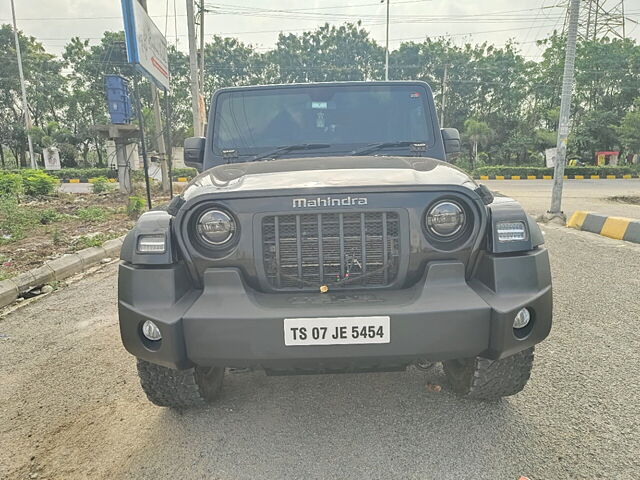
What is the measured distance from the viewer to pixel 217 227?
2.11m

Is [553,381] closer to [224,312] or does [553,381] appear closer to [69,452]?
[224,312]

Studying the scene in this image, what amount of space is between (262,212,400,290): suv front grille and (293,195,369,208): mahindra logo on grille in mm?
55

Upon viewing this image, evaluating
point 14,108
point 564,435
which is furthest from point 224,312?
point 14,108

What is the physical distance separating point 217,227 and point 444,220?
104cm

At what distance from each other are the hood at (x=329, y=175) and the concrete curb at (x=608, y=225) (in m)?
5.73

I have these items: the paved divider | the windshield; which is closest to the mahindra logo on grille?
the windshield

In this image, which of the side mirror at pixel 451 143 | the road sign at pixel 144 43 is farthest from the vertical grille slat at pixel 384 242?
A: the road sign at pixel 144 43

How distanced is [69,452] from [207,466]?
0.70 metres

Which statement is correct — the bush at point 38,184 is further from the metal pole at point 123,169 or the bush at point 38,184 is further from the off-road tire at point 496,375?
the off-road tire at point 496,375

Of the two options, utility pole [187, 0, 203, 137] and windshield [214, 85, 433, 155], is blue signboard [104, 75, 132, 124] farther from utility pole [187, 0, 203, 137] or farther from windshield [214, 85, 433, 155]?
windshield [214, 85, 433, 155]

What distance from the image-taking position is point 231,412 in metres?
2.52

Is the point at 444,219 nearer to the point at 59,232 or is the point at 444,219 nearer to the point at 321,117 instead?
the point at 321,117

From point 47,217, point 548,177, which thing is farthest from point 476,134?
point 47,217

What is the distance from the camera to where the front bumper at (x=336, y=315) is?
1.92 m
